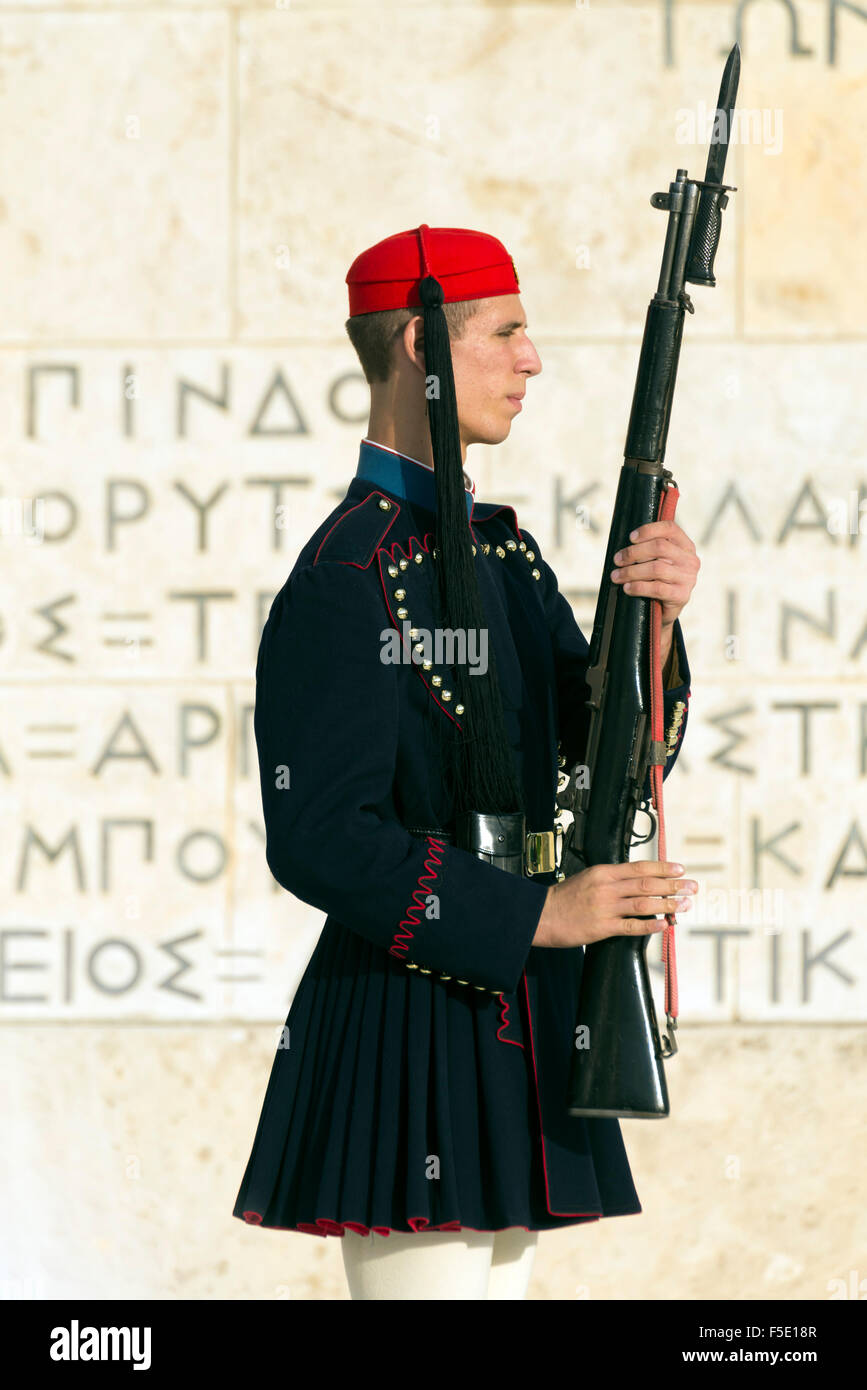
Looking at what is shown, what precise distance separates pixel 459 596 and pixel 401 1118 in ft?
2.19

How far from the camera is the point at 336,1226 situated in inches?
76.2

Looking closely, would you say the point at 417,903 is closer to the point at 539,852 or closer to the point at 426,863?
the point at 426,863

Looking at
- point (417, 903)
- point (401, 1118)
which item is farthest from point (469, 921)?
point (401, 1118)

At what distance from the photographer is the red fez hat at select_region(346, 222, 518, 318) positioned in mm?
2072

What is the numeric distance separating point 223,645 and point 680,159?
1766mm

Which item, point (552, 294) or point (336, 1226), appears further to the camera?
point (552, 294)

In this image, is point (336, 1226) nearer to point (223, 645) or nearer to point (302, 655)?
point (302, 655)

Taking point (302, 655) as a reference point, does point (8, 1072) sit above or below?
below

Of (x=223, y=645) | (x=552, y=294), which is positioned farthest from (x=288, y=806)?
(x=552, y=294)

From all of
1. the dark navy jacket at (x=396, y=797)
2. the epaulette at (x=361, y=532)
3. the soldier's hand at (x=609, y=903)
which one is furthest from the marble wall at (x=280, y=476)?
the soldier's hand at (x=609, y=903)

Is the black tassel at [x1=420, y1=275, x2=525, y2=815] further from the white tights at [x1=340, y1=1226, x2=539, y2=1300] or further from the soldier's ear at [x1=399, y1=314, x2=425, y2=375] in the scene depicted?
the white tights at [x1=340, y1=1226, x2=539, y2=1300]

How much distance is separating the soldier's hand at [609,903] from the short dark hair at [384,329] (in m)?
0.74

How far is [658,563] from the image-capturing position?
2035 millimetres

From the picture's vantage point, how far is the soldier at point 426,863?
189cm
